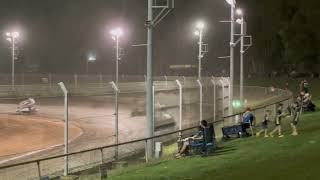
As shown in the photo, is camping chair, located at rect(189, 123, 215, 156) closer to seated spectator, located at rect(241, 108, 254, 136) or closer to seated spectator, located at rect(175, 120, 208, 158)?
seated spectator, located at rect(175, 120, 208, 158)

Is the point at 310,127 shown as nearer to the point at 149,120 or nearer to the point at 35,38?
the point at 149,120

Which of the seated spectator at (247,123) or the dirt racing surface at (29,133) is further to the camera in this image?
the dirt racing surface at (29,133)

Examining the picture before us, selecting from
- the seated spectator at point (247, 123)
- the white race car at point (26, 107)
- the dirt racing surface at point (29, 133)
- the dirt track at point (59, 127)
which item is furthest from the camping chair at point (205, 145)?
the white race car at point (26, 107)

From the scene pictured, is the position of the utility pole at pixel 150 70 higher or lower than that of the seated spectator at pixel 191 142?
higher

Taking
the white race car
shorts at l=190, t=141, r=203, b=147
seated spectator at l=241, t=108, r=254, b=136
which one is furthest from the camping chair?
the white race car

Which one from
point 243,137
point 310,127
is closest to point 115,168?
point 243,137

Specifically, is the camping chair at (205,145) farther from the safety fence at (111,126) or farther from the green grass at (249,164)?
the safety fence at (111,126)

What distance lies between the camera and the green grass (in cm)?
1302

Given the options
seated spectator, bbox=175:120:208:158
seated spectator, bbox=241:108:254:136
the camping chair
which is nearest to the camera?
the camping chair

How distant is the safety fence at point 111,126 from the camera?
52.8ft

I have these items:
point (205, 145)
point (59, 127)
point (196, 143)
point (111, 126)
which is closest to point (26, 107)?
point (59, 127)

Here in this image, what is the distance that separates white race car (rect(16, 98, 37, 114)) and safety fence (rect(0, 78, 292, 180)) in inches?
26.2

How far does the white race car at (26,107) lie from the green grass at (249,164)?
23.2 meters

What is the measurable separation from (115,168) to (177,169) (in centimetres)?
263
